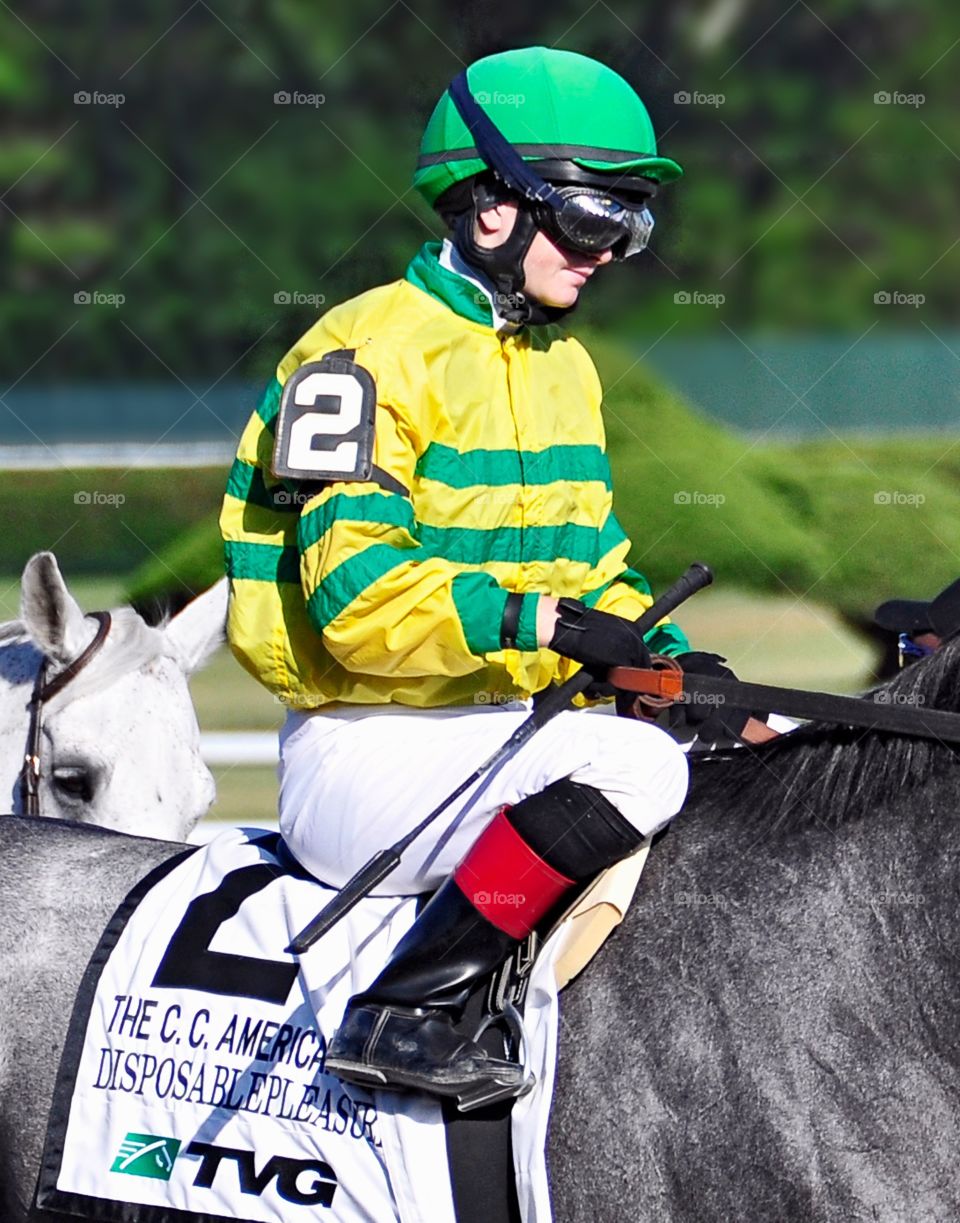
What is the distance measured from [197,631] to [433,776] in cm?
202

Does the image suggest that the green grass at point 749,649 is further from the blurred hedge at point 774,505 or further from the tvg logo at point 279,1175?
the tvg logo at point 279,1175

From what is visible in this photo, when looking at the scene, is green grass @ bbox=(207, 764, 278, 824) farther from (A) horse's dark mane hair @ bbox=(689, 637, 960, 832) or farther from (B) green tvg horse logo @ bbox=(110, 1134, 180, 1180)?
(A) horse's dark mane hair @ bbox=(689, 637, 960, 832)

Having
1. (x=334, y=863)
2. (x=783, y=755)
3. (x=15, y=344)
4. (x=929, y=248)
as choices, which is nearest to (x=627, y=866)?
(x=783, y=755)

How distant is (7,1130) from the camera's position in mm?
2691

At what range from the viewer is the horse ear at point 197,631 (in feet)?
14.2

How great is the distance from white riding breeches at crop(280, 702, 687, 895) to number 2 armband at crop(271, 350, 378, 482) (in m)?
0.42

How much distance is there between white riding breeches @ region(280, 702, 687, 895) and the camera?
2.38 metres

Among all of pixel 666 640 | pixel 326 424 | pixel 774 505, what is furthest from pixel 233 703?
pixel 326 424

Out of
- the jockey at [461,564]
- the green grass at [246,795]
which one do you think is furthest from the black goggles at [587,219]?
the green grass at [246,795]

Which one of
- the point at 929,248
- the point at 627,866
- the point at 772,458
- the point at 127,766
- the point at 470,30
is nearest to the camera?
the point at 627,866

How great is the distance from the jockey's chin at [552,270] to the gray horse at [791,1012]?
2.76 ft

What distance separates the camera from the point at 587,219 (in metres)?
2.61

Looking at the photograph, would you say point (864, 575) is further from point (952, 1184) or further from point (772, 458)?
point (952, 1184)

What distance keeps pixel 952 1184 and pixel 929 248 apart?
27.6ft
